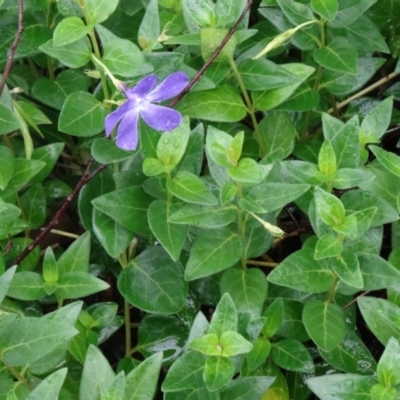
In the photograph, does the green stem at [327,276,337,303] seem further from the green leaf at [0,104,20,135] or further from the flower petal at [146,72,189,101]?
the green leaf at [0,104,20,135]

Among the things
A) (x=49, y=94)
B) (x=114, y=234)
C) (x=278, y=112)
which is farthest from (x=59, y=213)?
(x=278, y=112)

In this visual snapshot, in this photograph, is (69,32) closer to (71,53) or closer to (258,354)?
(71,53)

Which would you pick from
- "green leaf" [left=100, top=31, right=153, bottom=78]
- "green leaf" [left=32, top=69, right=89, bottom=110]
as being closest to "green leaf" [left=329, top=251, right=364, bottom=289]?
"green leaf" [left=100, top=31, right=153, bottom=78]

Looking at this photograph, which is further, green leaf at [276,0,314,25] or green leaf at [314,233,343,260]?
green leaf at [276,0,314,25]

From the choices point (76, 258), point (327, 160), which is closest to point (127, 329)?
point (76, 258)

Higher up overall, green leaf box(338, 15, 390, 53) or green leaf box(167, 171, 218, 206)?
green leaf box(338, 15, 390, 53)

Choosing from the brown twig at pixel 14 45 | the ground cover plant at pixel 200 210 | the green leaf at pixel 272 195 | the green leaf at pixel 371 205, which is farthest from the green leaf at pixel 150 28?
the green leaf at pixel 371 205

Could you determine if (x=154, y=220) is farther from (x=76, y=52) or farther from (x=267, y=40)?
(x=267, y=40)

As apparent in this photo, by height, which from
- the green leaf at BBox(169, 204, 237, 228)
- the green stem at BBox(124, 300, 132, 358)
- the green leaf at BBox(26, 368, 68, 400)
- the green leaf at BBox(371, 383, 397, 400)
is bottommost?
the green stem at BBox(124, 300, 132, 358)
